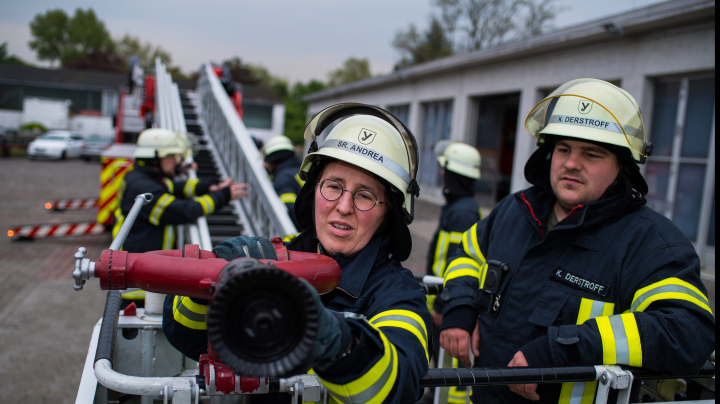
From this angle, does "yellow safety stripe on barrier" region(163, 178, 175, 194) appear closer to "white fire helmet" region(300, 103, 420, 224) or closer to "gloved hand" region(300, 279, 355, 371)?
"white fire helmet" region(300, 103, 420, 224)

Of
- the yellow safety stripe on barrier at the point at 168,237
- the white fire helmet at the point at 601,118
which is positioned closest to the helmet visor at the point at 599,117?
the white fire helmet at the point at 601,118

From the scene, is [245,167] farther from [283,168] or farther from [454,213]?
[454,213]

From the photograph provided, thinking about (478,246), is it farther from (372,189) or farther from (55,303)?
(55,303)

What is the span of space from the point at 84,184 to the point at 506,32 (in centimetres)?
2444

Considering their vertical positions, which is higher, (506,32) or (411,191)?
(506,32)

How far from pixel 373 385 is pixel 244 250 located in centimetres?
49

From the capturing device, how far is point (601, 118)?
6.28 feet

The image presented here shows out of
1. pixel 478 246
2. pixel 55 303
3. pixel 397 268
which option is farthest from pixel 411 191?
pixel 55 303

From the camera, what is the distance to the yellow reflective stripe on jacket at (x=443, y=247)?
3704mm

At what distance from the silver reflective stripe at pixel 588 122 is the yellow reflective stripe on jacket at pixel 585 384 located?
0.69 metres

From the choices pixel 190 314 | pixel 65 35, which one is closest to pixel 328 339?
pixel 190 314

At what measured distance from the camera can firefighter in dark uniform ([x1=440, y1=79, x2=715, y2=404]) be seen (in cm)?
158

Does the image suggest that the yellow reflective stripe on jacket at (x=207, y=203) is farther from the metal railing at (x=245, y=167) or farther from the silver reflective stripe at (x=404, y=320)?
the silver reflective stripe at (x=404, y=320)

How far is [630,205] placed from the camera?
1.88 m
